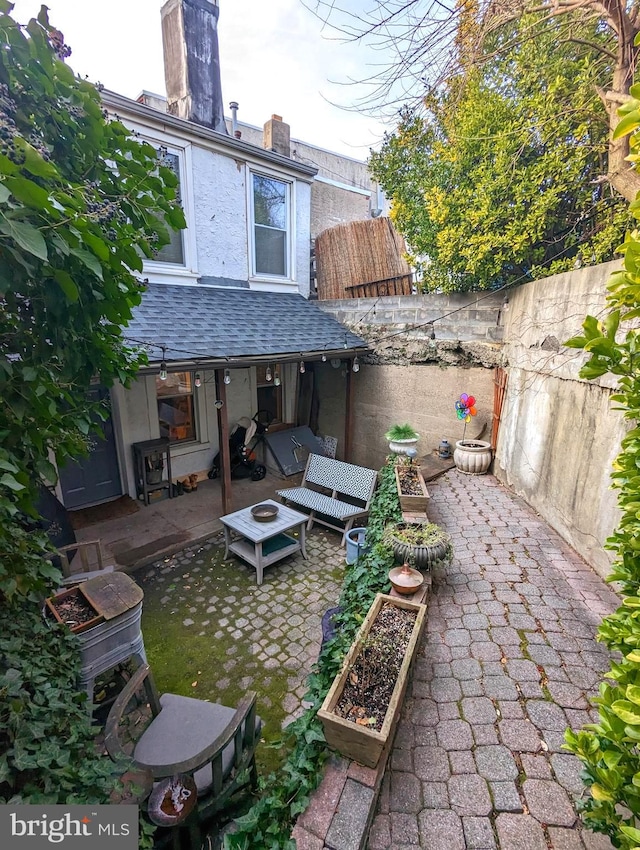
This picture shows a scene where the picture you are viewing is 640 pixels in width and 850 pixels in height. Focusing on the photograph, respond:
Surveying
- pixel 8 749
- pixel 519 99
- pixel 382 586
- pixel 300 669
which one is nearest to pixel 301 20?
pixel 519 99

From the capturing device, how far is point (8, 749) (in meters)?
1.61

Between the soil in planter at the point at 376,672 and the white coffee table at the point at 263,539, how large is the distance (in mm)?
Result: 2349

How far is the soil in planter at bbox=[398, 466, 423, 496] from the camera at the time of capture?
4.73 meters

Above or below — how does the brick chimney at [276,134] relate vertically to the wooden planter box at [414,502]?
above

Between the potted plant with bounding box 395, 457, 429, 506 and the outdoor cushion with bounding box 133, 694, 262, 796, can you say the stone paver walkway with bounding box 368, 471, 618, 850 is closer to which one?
the potted plant with bounding box 395, 457, 429, 506

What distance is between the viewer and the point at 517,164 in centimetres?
510

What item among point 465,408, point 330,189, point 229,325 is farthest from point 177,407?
point 330,189

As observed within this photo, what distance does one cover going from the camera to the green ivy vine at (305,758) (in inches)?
74.0

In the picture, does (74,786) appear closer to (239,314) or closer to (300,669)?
(300,669)

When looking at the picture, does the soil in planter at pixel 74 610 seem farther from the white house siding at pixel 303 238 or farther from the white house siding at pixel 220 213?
the white house siding at pixel 303 238

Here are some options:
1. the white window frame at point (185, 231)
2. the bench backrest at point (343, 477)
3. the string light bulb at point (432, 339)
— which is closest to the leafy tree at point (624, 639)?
the bench backrest at point (343, 477)

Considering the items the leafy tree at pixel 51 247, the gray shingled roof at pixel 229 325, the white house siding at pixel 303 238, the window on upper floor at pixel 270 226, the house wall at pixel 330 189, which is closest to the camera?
the leafy tree at pixel 51 247

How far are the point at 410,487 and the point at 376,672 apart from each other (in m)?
2.74

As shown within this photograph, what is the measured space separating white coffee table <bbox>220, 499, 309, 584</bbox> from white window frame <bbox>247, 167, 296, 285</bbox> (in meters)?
4.98
